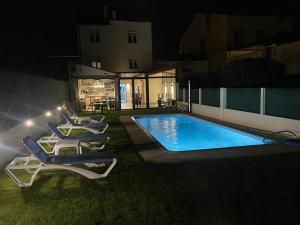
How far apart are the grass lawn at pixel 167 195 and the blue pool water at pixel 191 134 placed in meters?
3.15

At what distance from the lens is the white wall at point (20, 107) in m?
6.56

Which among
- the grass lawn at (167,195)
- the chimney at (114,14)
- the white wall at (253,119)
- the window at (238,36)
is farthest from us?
the chimney at (114,14)

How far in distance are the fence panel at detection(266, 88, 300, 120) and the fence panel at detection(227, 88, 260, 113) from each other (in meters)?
0.63

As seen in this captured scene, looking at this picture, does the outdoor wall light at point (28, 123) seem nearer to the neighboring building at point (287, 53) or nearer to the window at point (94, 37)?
the neighboring building at point (287, 53)

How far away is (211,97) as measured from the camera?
13.9m

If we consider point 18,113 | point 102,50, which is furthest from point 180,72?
point 18,113

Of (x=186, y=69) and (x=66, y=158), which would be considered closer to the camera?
(x=66, y=158)

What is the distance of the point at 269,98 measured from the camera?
9.18 metres

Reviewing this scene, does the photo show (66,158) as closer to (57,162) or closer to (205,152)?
(57,162)

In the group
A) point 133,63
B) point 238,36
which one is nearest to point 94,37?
point 133,63

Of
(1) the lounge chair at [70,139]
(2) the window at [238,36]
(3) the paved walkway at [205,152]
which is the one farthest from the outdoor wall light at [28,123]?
(2) the window at [238,36]

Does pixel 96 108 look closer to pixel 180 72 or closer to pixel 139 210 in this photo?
pixel 180 72

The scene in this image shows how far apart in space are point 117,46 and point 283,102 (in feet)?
64.0

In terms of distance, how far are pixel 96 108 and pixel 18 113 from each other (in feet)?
35.1
